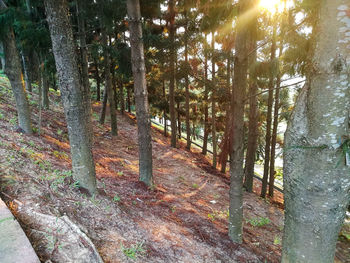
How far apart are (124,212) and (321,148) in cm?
314

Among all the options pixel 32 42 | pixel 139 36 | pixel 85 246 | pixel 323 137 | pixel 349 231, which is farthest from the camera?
pixel 349 231

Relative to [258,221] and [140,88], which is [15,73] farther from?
[258,221]

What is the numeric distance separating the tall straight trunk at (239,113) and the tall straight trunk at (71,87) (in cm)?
262

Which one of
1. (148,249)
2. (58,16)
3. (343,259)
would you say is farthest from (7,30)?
(343,259)

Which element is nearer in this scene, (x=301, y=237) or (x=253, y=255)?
(x=301, y=237)

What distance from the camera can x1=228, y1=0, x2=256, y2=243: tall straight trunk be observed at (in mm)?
3035

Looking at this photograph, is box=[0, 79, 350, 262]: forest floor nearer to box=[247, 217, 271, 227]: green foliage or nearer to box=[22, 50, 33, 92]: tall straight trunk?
box=[247, 217, 271, 227]: green foliage

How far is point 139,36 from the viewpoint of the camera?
15.0ft

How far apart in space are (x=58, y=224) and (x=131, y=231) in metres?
1.12

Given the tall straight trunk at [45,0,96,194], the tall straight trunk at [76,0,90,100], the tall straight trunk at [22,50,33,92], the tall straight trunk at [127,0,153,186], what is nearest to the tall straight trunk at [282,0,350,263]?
the tall straight trunk at [45,0,96,194]

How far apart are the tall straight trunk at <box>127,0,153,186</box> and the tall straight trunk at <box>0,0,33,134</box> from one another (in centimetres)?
324

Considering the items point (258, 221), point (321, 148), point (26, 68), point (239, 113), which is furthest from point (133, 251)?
point (26, 68)

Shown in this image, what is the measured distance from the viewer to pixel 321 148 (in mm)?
1632

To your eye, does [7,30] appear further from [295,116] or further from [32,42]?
[295,116]
